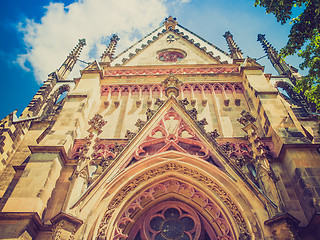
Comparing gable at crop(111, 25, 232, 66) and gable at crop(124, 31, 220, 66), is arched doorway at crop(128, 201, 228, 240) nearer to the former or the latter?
gable at crop(111, 25, 232, 66)

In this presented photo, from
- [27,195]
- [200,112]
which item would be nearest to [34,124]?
[27,195]

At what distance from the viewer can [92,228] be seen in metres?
6.41

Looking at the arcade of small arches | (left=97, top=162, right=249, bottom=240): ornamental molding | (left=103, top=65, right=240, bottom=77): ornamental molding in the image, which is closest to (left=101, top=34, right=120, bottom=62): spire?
(left=103, top=65, right=240, bottom=77): ornamental molding

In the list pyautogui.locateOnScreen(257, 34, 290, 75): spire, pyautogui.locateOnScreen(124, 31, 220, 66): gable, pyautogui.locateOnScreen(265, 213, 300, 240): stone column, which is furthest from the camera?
pyautogui.locateOnScreen(257, 34, 290, 75): spire

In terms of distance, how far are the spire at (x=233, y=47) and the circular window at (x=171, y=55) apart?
9.48ft

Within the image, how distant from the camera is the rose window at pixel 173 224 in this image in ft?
24.8

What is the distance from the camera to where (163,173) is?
26.6 ft

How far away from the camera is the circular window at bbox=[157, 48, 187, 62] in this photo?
55.0 feet

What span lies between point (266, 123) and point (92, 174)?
20.0 feet

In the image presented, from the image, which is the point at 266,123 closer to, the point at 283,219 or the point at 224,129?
the point at 224,129

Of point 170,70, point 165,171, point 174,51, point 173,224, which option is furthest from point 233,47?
point 173,224

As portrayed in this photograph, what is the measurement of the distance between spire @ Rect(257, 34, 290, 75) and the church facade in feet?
19.8

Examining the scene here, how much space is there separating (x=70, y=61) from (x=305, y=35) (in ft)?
54.5

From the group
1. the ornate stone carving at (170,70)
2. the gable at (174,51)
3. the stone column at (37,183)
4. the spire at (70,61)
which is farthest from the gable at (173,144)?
the spire at (70,61)
